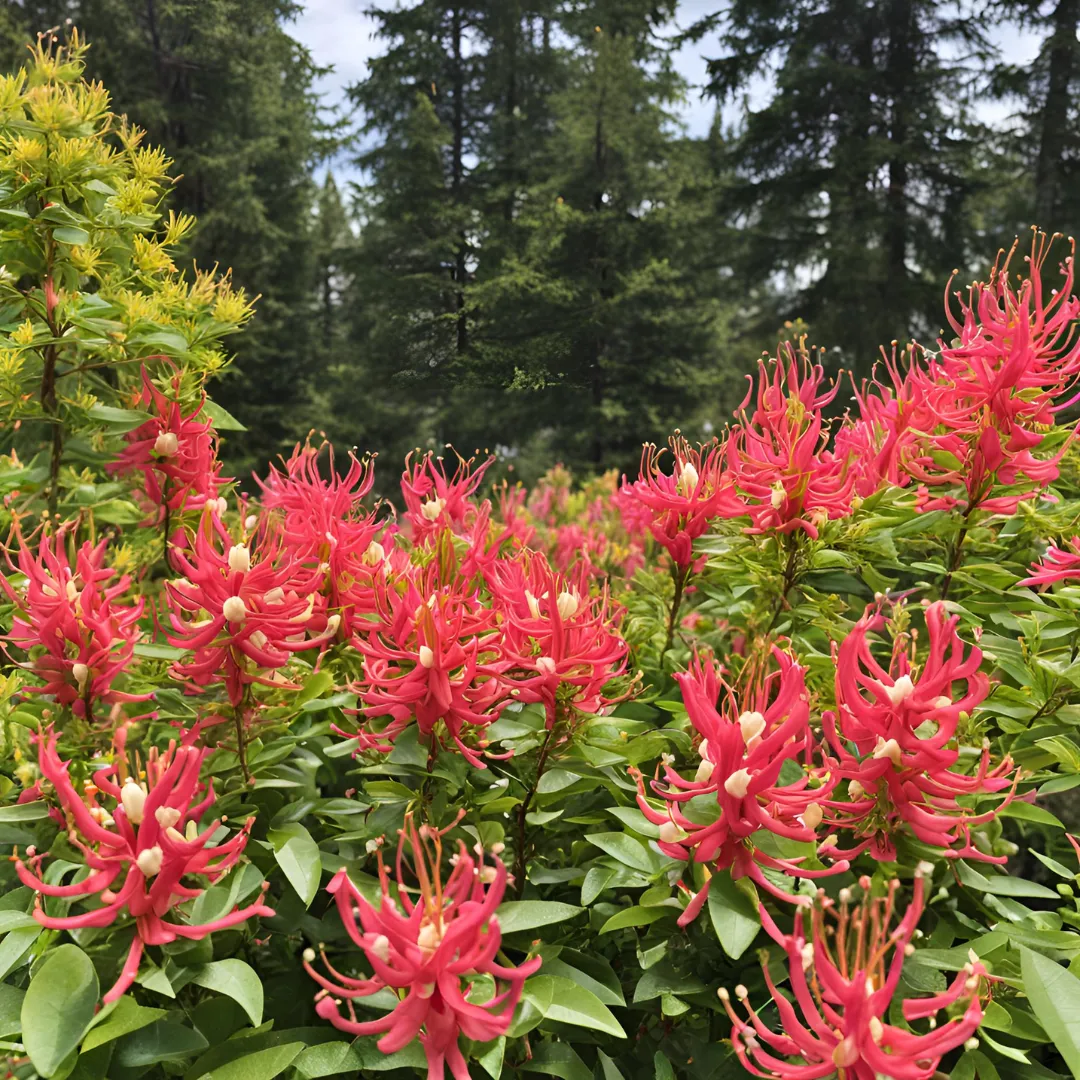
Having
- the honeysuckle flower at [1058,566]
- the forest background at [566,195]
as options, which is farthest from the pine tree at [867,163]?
the honeysuckle flower at [1058,566]

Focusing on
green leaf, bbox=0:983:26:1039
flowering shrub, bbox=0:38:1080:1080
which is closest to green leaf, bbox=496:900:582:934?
flowering shrub, bbox=0:38:1080:1080

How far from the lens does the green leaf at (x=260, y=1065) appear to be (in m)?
0.92

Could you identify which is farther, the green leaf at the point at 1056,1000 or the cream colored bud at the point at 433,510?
the cream colored bud at the point at 433,510

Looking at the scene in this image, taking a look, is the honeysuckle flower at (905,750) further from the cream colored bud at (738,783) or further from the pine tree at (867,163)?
the pine tree at (867,163)

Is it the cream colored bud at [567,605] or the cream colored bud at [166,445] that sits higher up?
the cream colored bud at [166,445]

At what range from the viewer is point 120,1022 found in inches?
35.3

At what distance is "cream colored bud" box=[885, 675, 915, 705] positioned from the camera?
0.96 m

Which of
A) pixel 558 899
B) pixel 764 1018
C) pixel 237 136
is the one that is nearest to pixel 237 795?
pixel 558 899

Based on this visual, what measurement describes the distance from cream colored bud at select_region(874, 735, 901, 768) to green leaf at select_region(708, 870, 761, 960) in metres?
0.23

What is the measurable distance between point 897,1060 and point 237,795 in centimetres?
91

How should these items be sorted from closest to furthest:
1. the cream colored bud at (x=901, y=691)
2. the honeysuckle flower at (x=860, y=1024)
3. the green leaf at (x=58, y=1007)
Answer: the honeysuckle flower at (x=860, y=1024), the green leaf at (x=58, y=1007), the cream colored bud at (x=901, y=691)

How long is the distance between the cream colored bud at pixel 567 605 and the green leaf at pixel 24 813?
2.47 feet

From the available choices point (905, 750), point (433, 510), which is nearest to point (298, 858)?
point (433, 510)

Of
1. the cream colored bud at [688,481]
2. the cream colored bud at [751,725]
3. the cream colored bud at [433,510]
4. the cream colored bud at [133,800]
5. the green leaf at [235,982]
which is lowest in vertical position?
the green leaf at [235,982]
